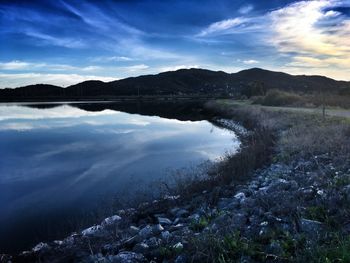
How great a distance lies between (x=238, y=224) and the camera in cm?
777

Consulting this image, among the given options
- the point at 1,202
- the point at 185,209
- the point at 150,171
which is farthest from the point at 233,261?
the point at 150,171

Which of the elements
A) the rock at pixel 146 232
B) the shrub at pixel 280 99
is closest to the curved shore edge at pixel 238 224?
the rock at pixel 146 232

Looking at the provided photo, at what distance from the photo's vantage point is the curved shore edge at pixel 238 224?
20.3ft

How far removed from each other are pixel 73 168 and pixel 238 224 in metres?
14.7

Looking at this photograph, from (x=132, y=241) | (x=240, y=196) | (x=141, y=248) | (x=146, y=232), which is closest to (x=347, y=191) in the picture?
(x=240, y=196)

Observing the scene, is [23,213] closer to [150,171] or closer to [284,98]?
[150,171]

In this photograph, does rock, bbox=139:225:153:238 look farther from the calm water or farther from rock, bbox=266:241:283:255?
the calm water

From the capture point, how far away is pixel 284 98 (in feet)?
182

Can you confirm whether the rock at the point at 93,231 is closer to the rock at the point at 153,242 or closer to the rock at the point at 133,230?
the rock at the point at 133,230

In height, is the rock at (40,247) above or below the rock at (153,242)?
below

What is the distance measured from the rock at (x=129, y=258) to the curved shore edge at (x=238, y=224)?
2 centimetres

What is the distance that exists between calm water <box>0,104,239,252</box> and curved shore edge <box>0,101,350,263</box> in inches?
97.2

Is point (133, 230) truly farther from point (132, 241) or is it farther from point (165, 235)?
point (165, 235)

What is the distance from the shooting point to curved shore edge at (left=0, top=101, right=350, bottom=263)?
6.20 metres
